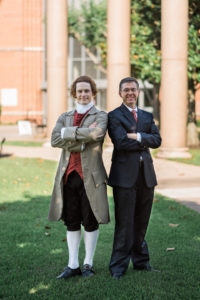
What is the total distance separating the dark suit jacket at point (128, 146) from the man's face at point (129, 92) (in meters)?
0.07

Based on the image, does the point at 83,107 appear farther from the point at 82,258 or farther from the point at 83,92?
the point at 82,258

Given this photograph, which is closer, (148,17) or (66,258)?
(66,258)

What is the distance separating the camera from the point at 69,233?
4.89m

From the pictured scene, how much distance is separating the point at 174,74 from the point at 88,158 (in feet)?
38.6

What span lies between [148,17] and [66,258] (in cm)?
1691

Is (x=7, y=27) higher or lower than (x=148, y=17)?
higher

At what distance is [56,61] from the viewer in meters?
19.2

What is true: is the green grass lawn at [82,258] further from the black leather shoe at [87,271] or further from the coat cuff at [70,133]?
the coat cuff at [70,133]

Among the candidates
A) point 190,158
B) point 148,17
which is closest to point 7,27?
point 148,17

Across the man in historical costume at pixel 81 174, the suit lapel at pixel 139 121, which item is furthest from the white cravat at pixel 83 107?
the suit lapel at pixel 139 121

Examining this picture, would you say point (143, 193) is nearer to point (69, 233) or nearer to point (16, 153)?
point (69, 233)

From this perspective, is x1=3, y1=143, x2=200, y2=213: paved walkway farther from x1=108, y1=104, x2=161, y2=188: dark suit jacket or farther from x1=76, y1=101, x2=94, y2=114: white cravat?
x1=76, y1=101, x2=94, y2=114: white cravat

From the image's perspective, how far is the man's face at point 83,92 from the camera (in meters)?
4.75

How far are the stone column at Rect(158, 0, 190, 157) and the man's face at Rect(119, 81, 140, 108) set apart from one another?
37.5 feet
